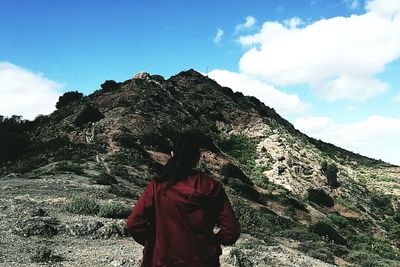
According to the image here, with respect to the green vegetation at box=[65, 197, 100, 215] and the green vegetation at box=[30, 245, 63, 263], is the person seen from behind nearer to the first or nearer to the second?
the green vegetation at box=[30, 245, 63, 263]

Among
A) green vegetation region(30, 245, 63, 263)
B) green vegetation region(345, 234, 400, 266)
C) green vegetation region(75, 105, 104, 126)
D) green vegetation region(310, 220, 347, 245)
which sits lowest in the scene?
green vegetation region(345, 234, 400, 266)

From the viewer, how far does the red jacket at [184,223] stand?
12.0 feet

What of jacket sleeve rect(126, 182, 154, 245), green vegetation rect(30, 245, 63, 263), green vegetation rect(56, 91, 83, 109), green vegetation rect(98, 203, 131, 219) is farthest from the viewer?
green vegetation rect(56, 91, 83, 109)

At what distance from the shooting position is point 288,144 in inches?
2379

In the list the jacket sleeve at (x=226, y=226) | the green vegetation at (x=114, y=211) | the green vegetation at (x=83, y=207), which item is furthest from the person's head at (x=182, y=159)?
the green vegetation at (x=83, y=207)

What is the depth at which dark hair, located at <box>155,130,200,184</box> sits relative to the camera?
3.88m

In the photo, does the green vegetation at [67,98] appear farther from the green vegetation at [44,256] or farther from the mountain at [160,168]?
the green vegetation at [44,256]

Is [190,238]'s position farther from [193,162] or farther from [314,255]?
[314,255]

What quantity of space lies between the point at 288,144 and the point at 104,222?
48.5 metres

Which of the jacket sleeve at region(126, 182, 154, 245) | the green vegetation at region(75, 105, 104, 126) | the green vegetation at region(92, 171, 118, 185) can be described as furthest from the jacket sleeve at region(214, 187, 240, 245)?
the green vegetation at region(75, 105, 104, 126)

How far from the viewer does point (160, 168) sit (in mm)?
5090

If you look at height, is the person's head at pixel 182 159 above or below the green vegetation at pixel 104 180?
above

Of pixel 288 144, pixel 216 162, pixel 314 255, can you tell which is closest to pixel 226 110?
pixel 288 144

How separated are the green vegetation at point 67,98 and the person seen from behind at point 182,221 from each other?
67113 millimetres
